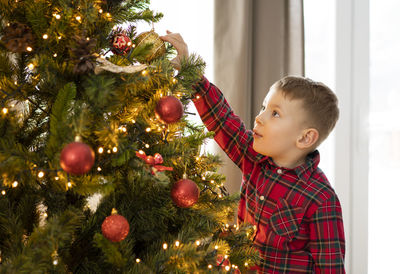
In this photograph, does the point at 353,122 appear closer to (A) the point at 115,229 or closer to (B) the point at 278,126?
(B) the point at 278,126

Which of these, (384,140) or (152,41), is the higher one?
(152,41)

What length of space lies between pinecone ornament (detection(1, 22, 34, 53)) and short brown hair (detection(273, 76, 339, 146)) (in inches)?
28.6

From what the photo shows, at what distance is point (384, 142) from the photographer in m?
1.89

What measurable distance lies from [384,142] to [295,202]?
1069mm

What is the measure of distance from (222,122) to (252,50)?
60 cm

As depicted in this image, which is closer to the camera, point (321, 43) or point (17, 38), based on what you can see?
point (17, 38)

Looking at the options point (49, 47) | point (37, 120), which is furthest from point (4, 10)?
point (37, 120)

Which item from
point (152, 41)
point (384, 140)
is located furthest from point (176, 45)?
point (384, 140)

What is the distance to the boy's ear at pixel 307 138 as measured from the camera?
43.8 inches

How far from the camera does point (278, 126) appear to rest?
1091 millimetres

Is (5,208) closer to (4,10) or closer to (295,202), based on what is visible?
(4,10)

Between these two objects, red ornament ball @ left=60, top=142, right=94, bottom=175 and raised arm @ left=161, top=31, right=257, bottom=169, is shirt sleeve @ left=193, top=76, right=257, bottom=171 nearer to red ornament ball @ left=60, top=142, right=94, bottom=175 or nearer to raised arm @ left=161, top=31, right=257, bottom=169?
raised arm @ left=161, top=31, right=257, bottom=169

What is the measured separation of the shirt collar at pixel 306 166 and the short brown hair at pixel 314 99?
6 cm

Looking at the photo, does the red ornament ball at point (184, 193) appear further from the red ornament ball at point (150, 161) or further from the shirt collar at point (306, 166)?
the shirt collar at point (306, 166)
